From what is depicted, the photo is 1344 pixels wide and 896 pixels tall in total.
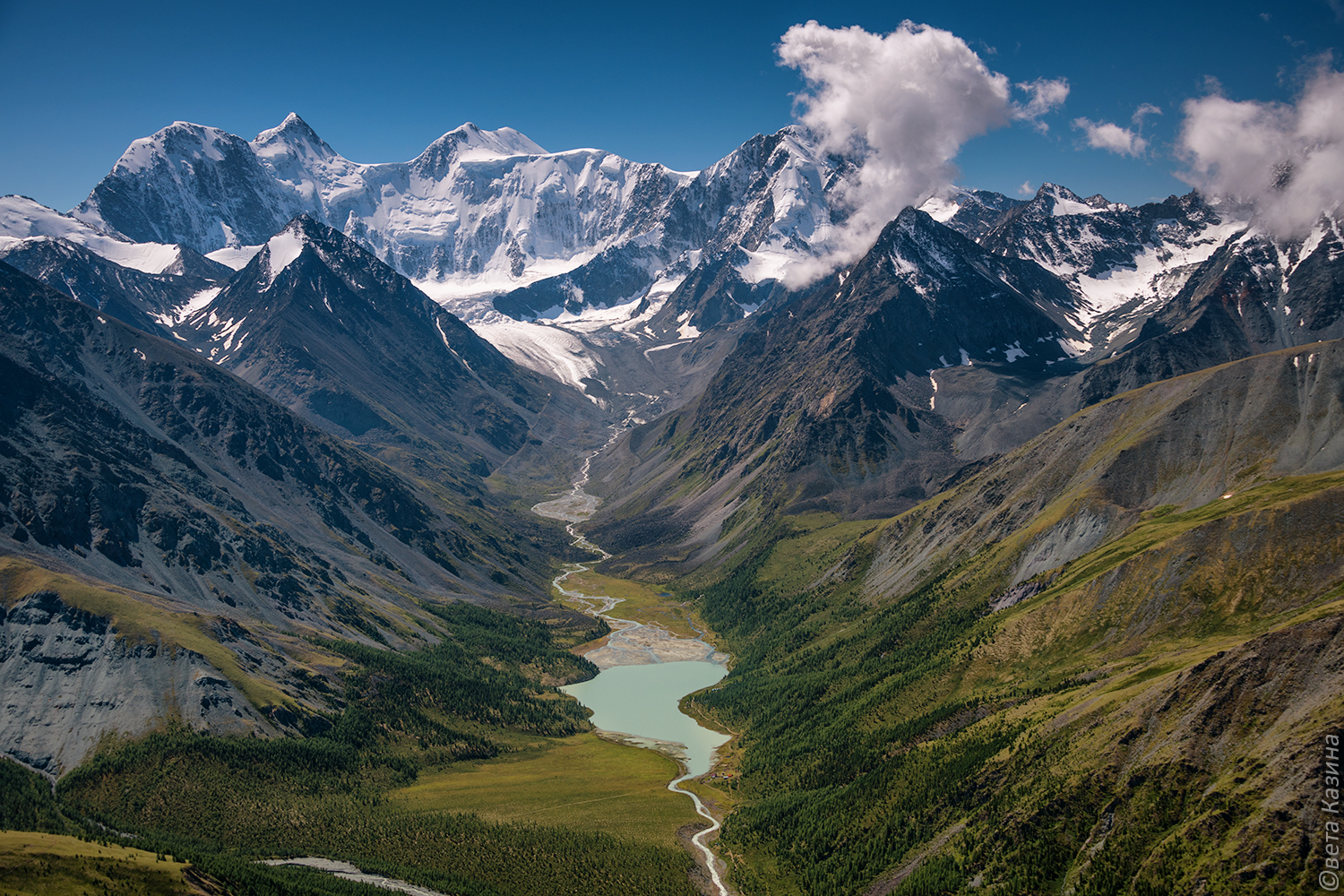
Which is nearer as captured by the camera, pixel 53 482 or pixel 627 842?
pixel 627 842

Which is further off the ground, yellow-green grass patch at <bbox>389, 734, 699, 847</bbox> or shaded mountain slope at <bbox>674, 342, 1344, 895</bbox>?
shaded mountain slope at <bbox>674, 342, 1344, 895</bbox>

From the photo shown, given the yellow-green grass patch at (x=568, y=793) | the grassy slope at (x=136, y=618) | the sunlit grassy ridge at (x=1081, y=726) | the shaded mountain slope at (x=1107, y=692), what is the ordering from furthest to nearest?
the grassy slope at (x=136, y=618), the yellow-green grass patch at (x=568, y=793), the shaded mountain slope at (x=1107, y=692), the sunlit grassy ridge at (x=1081, y=726)

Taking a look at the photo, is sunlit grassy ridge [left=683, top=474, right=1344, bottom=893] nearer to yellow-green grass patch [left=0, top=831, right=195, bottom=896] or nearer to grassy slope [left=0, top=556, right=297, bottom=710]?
yellow-green grass patch [left=0, top=831, right=195, bottom=896]

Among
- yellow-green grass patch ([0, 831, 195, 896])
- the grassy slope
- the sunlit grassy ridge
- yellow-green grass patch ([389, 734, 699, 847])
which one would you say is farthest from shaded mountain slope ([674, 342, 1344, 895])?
the grassy slope

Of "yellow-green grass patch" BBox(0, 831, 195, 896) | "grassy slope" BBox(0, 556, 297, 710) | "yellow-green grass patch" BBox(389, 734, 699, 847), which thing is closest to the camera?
"yellow-green grass patch" BBox(0, 831, 195, 896)

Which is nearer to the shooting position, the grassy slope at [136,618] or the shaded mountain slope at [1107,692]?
the shaded mountain slope at [1107,692]

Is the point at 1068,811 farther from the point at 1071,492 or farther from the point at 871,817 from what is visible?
the point at 1071,492

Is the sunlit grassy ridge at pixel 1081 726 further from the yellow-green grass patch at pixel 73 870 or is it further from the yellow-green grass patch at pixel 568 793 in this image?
the yellow-green grass patch at pixel 73 870

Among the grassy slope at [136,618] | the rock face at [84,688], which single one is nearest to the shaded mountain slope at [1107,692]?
the grassy slope at [136,618]

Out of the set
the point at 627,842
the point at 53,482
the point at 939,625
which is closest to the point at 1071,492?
the point at 939,625
